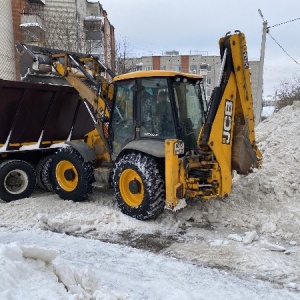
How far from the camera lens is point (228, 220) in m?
6.10

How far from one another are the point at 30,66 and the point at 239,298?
229 inches

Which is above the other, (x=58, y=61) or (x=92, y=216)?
(x=58, y=61)

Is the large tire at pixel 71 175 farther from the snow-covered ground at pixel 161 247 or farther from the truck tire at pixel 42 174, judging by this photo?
the truck tire at pixel 42 174

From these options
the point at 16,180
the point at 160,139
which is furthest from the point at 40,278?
the point at 16,180

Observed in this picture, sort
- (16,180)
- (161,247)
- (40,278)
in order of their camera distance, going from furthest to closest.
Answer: (16,180) < (161,247) < (40,278)

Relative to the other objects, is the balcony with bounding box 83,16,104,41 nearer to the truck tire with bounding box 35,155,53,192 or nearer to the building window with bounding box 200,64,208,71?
the truck tire with bounding box 35,155,53,192

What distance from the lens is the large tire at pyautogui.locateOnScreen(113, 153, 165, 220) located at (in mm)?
5852

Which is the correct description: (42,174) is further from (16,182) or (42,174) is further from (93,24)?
(93,24)

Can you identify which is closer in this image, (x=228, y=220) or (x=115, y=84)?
(x=228, y=220)

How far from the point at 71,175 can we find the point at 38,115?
54.7 inches

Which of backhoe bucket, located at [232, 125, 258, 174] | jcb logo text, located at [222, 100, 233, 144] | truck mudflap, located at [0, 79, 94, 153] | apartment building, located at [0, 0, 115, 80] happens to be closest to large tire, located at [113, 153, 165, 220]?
jcb logo text, located at [222, 100, 233, 144]

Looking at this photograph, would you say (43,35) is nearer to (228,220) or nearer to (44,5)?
(44,5)

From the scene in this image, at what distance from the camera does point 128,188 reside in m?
6.27

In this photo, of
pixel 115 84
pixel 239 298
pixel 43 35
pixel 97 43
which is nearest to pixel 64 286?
pixel 239 298
